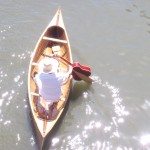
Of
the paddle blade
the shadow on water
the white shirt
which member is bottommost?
the shadow on water

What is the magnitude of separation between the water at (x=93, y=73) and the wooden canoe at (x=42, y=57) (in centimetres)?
46

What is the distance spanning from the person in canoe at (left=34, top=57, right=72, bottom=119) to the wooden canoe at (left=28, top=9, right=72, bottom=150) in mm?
192

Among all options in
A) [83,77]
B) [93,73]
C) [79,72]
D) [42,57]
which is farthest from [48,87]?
[93,73]

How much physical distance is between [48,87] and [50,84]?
0.12 metres

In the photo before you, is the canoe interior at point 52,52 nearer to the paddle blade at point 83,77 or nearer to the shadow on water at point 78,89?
the paddle blade at point 83,77

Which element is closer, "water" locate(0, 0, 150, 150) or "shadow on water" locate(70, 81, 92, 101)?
"water" locate(0, 0, 150, 150)

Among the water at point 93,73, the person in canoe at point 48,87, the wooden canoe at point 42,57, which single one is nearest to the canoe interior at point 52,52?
the wooden canoe at point 42,57

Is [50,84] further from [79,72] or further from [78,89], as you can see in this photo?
[78,89]

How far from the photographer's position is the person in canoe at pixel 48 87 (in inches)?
392

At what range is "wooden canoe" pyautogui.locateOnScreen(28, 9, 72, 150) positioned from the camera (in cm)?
995

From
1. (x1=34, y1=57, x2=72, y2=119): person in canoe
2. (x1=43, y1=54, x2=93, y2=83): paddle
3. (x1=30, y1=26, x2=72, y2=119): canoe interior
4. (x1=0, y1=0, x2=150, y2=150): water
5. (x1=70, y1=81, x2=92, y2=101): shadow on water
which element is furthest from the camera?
(x1=70, y1=81, x2=92, y2=101): shadow on water

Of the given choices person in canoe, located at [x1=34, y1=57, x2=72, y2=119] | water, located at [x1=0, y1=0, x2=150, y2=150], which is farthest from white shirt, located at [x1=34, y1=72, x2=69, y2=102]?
water, located at [x1=0, y1=0, x2=150, y2=150]

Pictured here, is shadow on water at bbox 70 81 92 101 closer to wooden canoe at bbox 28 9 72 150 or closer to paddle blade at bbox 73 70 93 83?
paddle blade at bbox 73 70 93 83

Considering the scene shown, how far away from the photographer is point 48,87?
1026 centimetres
